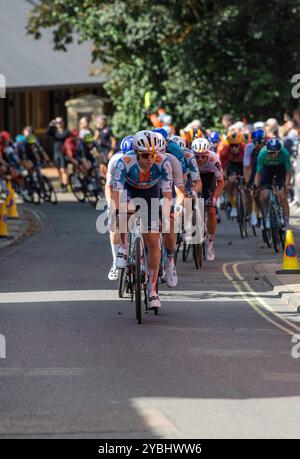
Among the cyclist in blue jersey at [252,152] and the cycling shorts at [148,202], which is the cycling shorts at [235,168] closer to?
the cyclist in blue jersey at [252,152]

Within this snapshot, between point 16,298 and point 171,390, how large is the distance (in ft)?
20.2

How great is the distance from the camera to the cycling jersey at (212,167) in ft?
66.6

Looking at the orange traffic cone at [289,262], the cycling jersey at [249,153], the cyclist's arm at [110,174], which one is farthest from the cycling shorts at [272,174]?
the cyclist's arm at [110,174]

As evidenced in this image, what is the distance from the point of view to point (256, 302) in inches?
630

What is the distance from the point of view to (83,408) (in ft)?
31.9

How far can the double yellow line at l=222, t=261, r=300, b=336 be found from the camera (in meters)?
14.0

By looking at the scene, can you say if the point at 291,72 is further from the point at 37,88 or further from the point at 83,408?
the point at 83,408

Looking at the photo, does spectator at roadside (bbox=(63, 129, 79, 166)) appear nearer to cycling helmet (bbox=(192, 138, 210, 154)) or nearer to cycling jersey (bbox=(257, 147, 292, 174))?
cycling jersey (bbox=(257, 147, 292, 174))

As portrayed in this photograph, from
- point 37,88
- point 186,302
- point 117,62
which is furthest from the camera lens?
point 37,88

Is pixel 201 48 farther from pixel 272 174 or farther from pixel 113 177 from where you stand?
pixel 113 177

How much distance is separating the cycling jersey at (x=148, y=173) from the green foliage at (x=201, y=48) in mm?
22631

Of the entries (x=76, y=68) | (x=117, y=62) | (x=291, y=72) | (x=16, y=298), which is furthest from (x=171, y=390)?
(x=76, y=68)

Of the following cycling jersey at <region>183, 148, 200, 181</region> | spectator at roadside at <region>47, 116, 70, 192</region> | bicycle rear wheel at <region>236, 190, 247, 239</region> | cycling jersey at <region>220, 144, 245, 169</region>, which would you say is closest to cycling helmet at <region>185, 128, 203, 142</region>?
cycling jersey at <region>183, 148, 200, 181</region>

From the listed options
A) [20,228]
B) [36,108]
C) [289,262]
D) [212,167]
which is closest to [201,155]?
[212,167]
